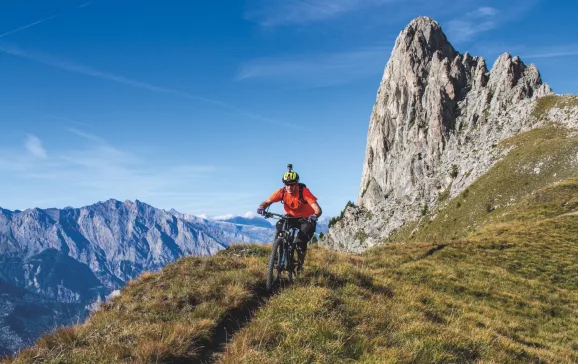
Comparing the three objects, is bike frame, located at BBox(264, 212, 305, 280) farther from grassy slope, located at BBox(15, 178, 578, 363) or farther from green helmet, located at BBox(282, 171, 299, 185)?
green helmet, located at BBox(282, 171, 299, 185)

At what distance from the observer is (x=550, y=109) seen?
12706cm

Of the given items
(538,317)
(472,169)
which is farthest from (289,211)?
(472,169)

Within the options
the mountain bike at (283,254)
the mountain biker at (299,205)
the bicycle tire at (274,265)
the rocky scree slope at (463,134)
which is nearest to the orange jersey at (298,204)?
the mountain biker at (299,205)

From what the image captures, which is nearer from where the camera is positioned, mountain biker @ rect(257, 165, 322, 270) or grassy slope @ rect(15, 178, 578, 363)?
grassy slope @ rect(15, 178, 578, 363)

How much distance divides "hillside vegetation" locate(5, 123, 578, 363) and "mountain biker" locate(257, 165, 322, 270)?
129cm

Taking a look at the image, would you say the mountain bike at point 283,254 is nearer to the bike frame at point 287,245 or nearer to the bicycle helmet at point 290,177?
the bike frame at point 287,245

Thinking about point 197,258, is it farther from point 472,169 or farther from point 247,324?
point 472,169

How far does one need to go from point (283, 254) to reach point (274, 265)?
48 centimetres

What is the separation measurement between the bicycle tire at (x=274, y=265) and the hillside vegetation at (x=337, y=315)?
0.70 metres

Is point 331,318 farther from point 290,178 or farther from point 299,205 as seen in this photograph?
point 290,178

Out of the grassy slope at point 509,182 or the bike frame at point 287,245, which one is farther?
the grassy slope at point 509,182

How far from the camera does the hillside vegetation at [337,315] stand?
7.95 metres

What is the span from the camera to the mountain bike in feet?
43.3

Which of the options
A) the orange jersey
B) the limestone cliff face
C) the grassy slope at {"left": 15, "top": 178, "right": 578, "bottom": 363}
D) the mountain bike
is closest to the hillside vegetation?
the grassy slope at {"left": 15, "top": 178, "right": 578, "bottom": 363}
